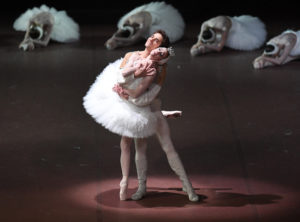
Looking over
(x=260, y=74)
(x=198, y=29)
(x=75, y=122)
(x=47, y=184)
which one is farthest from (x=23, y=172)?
(x=198, y=29)

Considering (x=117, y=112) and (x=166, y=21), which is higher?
(x=166, y=21)

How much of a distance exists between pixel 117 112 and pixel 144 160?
398mm

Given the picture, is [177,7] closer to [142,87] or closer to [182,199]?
[182,199]

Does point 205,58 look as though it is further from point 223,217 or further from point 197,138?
point 223,217

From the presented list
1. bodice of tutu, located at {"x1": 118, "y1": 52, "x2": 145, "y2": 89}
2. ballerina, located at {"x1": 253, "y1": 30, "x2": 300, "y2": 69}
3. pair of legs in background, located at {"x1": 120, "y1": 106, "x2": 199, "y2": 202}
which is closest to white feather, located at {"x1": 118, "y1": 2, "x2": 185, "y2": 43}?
ballerina, located at {"x1": 253, "y1": 30, "x2": 300, "y2": 69}

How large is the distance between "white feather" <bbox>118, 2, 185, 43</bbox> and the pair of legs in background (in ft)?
12.2

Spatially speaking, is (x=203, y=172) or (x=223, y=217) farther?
(x=203, y=172)

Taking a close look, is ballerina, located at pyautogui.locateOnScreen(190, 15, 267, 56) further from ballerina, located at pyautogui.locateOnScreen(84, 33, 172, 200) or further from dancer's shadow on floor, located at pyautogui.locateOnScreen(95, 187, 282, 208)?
ballerina, located at pyautogui.locateOnScreen(84, 33, 172, 200)

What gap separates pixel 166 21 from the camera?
9.46 m

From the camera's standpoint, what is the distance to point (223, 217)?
5660 mm

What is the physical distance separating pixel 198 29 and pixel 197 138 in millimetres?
3255

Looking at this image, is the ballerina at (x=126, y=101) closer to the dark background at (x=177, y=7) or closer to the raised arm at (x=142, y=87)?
the raised arm at (x=142, y=87)

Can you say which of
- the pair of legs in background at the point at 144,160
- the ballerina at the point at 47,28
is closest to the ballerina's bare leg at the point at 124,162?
the pair of legs in background at the point at 144,160

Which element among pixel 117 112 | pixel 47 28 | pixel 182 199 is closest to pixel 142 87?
pixel 117 112
